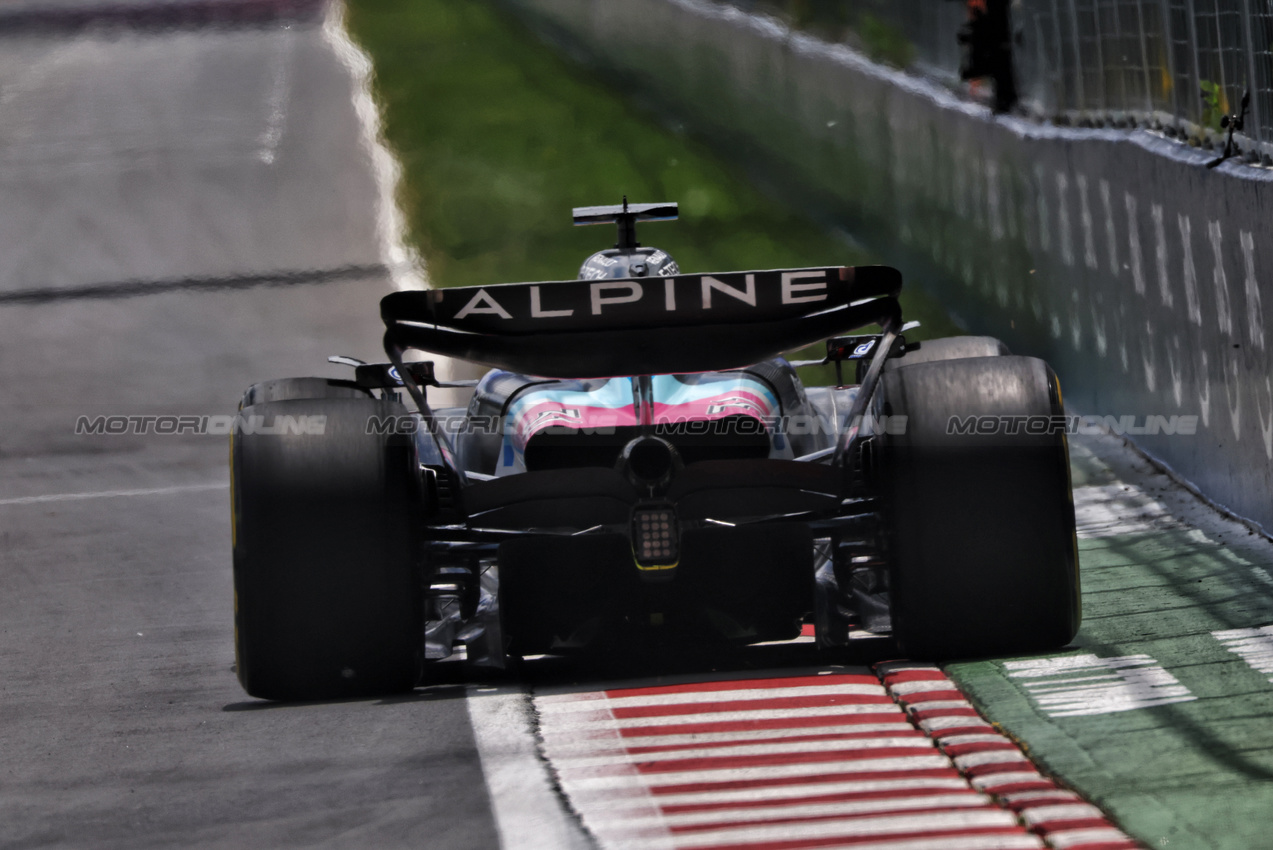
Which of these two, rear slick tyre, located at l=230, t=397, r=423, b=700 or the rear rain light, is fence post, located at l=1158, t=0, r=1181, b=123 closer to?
the rear rain light

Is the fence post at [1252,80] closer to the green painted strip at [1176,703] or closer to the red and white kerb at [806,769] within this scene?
the green painted strip at [1176,703]

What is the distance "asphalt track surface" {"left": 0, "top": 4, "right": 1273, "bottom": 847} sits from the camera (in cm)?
443

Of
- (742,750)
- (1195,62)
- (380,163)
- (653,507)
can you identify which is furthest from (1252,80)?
(380,163)

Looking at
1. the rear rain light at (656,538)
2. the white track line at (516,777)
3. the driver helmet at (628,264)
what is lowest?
the white track line at (516,777)

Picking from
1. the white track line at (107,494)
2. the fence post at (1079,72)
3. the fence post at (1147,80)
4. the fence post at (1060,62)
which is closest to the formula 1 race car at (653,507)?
the fence post at (1147,80)

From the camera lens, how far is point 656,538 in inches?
224

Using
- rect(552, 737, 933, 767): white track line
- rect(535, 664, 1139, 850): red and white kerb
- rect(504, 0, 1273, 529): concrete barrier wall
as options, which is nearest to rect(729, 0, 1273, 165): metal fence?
rect(504, 0, 1273, 529): concrete barrier wall

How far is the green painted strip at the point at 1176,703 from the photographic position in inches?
159

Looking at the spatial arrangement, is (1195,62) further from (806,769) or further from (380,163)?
(380,163)

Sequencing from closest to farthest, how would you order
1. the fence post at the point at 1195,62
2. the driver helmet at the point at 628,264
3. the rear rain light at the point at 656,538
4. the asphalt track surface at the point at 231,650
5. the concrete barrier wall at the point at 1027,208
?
1. the asphalt track surface at the point at 231,650
2. the rear rain light at the point at 656,538
3. the driver helmet at the point at 628,264
4. the concrete barrier wall at the point at 1027,208
5. the fence post at the point at 1195,62

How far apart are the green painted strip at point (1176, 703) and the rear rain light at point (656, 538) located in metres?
0.95

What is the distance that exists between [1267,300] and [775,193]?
11297 millimetres

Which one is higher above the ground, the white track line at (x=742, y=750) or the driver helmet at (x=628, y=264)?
the driver helmet at (x=628, y=264)

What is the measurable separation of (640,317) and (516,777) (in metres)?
1.54
